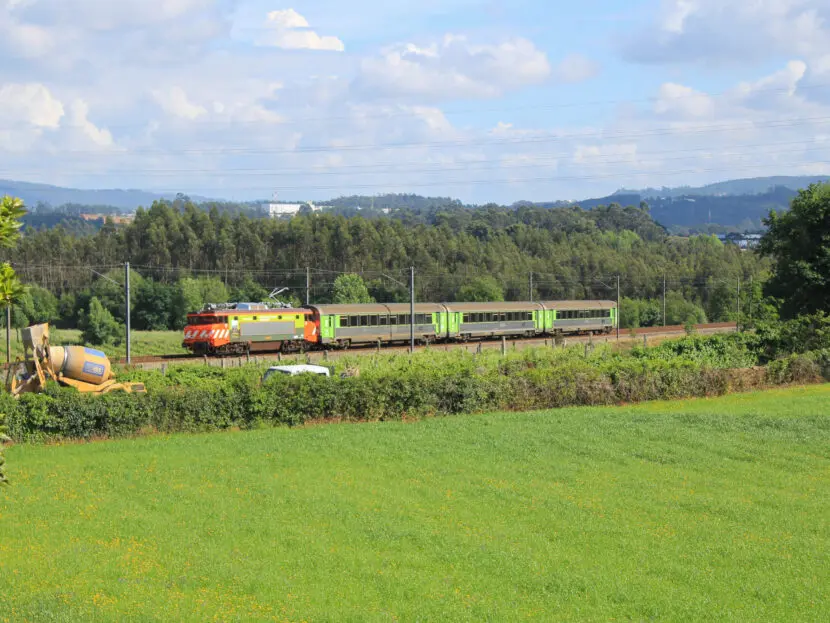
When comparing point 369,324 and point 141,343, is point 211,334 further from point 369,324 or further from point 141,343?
point 141,343

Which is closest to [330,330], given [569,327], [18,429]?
[569,327]

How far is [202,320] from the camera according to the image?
141 feet

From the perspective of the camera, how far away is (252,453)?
18344mm

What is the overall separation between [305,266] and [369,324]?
42.2 metres

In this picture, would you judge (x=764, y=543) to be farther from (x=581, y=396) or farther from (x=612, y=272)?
(x=612, y=272)

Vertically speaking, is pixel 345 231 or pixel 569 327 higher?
pixel 345 231

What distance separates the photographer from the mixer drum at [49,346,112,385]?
22000 mm

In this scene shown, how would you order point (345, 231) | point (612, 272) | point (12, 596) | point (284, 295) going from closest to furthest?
1. point (12, 596)
2. point (284, 295)
3. point (345, 231)
4. point (612, 272)

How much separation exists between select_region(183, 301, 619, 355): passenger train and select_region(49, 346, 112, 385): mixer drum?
65.5 ft

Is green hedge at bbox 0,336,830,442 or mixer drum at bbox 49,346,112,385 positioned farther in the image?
mixer drum at bbox 49,346,112,385

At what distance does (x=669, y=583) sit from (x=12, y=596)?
783 centimetres

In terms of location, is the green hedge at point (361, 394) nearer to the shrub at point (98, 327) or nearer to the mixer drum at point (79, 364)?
the mixer drum at point (79, 364)

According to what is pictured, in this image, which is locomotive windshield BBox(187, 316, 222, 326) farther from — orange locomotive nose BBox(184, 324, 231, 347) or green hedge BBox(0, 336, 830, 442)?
green hedge BBox(0, 336, 830, 442)

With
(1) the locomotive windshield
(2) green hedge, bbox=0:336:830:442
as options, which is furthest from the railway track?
(2) green hedge, bbox=0:336:830:442
